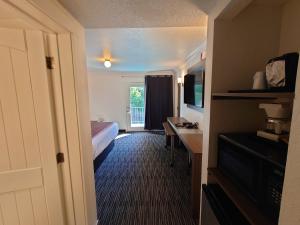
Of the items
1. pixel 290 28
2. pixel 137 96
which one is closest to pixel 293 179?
pixel 290 28

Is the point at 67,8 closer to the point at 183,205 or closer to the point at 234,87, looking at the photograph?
the point at 234,87

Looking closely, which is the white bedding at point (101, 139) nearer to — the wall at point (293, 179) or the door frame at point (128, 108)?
the door frame at point (128, 108)

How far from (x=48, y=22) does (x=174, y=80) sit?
4.95m

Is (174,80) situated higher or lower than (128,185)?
higher

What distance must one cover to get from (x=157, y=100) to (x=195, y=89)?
2664 millimetres

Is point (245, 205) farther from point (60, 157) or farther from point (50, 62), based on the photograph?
point (50, 62)

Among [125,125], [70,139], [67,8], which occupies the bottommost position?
[125,125]

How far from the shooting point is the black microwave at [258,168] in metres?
0.73

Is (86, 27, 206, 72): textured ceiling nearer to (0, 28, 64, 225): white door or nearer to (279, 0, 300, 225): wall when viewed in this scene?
(0, 28, 64, 225): white door

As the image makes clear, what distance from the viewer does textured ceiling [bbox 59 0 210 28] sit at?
116cm

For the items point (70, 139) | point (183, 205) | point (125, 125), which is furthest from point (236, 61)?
point (125, 125)

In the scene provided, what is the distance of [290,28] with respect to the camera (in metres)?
1.11

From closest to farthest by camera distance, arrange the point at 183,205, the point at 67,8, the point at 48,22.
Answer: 1. the point at 48,22
2. the point at 67,8
3. the point at 183,205

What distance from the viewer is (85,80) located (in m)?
1.62
